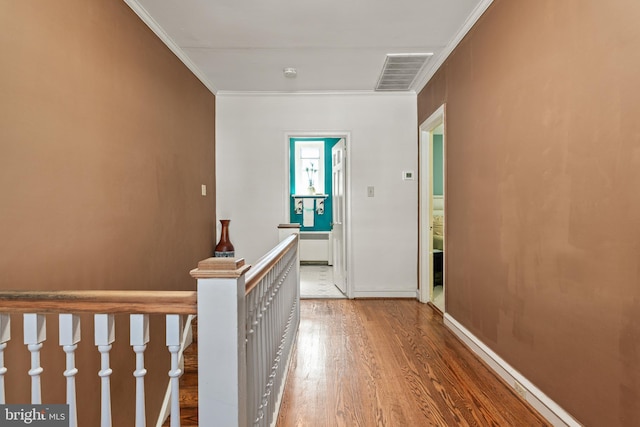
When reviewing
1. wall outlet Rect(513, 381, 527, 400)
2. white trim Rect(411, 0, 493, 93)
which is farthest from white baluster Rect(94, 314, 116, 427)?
white trim Rect(411, 0, 493, 93)

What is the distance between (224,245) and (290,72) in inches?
81.9

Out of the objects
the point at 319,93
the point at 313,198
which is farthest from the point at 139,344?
the point at 313,198

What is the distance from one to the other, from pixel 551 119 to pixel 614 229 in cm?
66

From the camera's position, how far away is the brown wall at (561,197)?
Result: 145 cm

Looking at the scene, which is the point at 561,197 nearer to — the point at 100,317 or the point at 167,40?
the point at 100,317

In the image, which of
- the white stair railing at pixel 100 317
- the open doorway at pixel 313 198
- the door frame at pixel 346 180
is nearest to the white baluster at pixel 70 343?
the white stair railing at pixel 100 317

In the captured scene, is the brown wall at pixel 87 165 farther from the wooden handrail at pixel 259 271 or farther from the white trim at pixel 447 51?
the white trim at pixel 447 51

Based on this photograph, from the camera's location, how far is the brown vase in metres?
4.27

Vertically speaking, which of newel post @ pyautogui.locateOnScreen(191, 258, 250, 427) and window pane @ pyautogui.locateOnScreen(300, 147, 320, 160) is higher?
window pane @ pyautogui.locateOnScreen(300, 147, 320, 160)

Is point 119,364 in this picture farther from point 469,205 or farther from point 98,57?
point 469,205

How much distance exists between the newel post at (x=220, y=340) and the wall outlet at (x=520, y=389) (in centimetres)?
175

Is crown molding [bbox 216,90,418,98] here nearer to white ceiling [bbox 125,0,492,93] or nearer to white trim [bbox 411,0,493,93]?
white trim [bbox 411,0,493,93]

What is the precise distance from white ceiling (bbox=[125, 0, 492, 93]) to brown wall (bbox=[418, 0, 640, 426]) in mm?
425

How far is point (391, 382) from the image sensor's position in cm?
236
